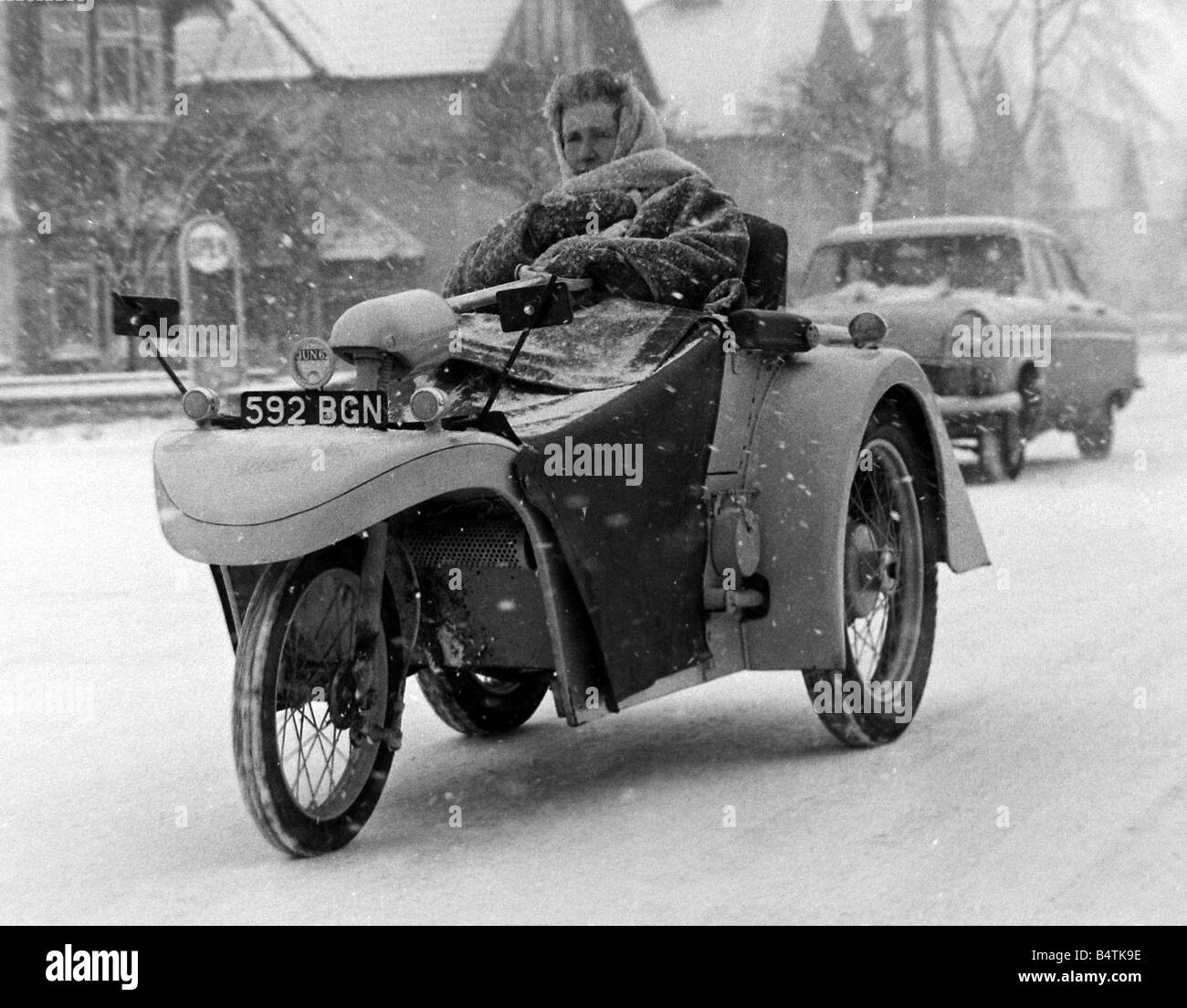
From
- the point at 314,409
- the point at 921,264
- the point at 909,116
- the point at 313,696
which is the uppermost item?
the point at 909,116

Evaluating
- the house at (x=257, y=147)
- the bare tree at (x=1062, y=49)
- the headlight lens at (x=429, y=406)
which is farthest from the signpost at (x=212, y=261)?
the bare tree at (x=1062, y=49)

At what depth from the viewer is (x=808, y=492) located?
5199mm

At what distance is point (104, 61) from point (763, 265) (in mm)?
33046

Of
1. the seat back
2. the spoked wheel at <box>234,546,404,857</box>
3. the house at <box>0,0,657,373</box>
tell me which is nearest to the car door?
the seat back

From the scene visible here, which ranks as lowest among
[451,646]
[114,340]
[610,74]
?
[114,340]

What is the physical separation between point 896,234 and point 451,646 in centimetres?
1067

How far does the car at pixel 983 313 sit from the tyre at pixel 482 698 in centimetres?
822

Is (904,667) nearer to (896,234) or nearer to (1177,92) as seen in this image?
(896,234)

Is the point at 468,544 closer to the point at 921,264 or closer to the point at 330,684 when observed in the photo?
the point at 330,684

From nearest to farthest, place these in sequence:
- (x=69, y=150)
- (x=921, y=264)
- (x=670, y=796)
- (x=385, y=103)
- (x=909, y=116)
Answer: (x=670, y=796)
(x=921, y=264)
(x=69, y=150)
(x=909, y=116)
(x=385, y=103)

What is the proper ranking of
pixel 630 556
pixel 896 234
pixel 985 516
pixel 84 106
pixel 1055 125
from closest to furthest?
pixel 630 556
pixel 985 516
pixel 896 234
pixel 84 106
pixel 1055 125

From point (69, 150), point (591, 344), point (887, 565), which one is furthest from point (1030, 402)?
point (69, 150)

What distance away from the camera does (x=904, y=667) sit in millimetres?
5762
